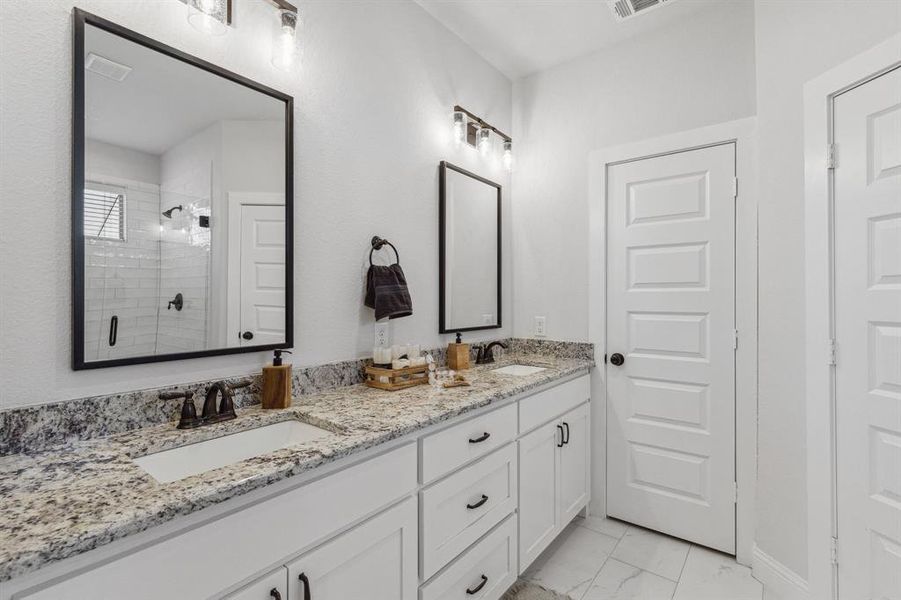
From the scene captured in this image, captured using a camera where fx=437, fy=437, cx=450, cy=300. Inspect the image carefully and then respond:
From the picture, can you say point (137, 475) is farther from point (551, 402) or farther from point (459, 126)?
point (459, 126)

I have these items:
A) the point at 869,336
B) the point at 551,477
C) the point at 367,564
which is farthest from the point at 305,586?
the point at 869,336

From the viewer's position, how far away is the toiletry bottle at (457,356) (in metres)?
2.32

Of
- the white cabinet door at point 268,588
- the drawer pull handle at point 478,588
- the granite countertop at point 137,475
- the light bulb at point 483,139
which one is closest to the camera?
the granite countertop at point 137,475

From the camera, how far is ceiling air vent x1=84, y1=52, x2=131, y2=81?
1.19 meters

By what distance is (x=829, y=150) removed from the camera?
1.66m

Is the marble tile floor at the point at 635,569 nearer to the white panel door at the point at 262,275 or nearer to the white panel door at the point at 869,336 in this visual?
the white panel door at the point at 869,336

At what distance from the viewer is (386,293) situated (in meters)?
1.89

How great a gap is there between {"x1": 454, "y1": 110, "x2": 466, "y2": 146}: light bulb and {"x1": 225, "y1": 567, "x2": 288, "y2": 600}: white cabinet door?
2.15 meters

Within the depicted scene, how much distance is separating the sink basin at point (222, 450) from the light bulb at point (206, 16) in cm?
130

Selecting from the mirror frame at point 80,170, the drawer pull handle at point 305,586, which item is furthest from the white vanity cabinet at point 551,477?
the mirror frame at point 80,170

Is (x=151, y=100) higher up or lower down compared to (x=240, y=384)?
higher up

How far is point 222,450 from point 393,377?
27.1 inches

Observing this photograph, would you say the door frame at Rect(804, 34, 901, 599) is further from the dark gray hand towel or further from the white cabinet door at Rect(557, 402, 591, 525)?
the dark gray hand towel

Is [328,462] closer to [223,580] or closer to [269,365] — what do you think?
[223,580]
